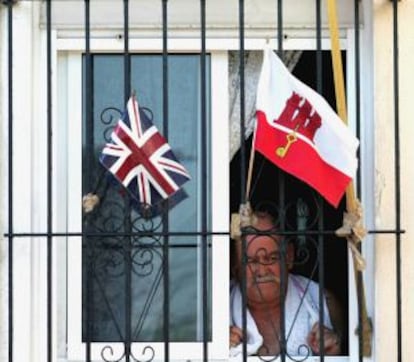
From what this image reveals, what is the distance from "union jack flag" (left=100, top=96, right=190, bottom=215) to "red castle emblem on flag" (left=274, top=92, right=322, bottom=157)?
1.23 feet

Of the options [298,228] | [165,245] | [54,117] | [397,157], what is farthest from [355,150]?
[54,117]

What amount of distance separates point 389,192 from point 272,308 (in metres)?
0.61

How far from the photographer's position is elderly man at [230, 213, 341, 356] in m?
4.06

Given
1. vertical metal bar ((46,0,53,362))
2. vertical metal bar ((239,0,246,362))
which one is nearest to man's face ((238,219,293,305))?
vertical metal bar ((239,0,246,362))

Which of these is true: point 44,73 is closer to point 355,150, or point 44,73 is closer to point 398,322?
point 355,150

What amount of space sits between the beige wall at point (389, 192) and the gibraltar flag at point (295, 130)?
16 cm

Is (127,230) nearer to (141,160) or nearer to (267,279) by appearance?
(141,160)

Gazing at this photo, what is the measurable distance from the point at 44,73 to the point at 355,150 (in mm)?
1117

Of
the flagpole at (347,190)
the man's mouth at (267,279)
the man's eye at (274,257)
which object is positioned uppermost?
the flagpole at (347,190)

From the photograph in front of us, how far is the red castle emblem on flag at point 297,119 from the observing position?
378 centimetres

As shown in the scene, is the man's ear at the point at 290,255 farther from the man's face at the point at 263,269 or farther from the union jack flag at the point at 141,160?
the union jack flag at the point at 141,160

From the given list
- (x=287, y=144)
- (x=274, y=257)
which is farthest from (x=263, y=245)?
(x=287, y=144)

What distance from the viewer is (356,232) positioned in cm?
379

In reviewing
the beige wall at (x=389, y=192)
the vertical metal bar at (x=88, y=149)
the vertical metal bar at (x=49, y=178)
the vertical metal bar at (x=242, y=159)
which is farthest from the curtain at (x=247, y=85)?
the vertical metal bar at (x=49, y=178)
